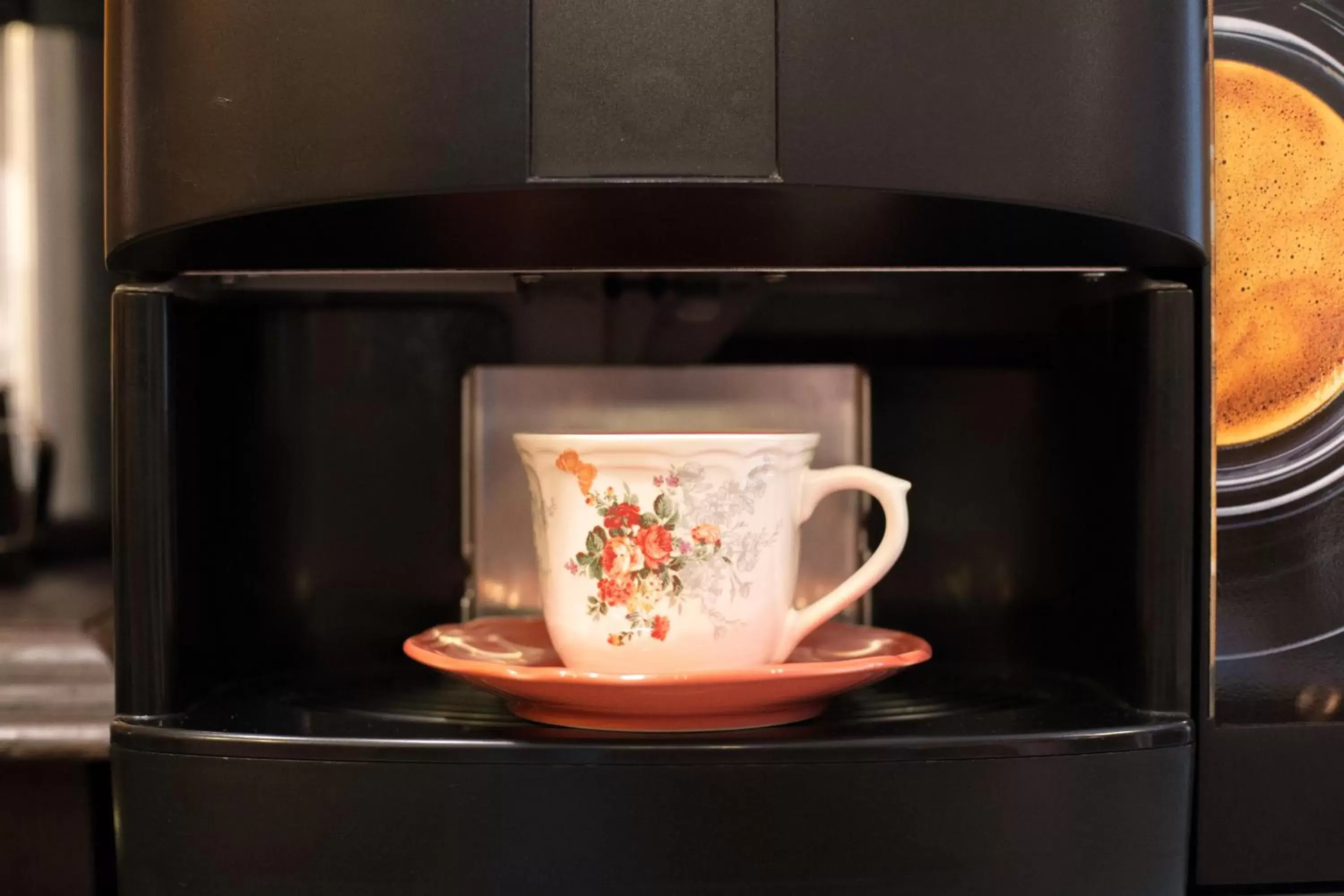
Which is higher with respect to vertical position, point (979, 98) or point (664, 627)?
point (979, 98)

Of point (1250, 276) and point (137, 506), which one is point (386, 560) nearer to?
point (137, 506)

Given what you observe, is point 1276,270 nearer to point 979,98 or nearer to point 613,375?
point 979,98

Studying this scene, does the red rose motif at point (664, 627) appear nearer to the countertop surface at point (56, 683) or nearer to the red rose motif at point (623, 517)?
the red rose motif at point (623, 517)

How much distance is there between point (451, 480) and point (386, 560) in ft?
0.17

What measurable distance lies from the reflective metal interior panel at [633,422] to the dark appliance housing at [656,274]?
6 cm

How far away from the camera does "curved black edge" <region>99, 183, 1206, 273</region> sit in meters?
0.45

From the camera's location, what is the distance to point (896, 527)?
513mm

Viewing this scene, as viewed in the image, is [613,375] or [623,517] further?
[613,375]

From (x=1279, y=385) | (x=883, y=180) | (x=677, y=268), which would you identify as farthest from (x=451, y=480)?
(x=1279, y=385)

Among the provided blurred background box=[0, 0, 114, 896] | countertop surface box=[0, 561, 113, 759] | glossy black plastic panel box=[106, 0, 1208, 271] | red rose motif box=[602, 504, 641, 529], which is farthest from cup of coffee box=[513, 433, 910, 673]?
blurred background box=[0, 0, 114, 896]

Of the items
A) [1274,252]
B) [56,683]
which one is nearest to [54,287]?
[56,683]

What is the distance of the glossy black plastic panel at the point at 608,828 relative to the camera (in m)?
0.45

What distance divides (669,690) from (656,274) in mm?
216

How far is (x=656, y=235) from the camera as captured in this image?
0.53 metres
